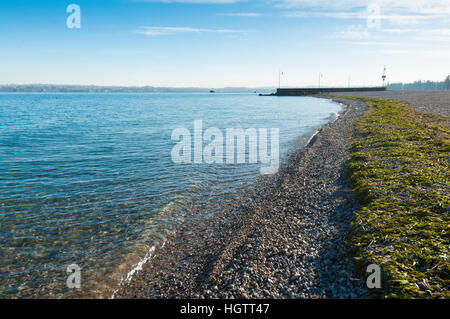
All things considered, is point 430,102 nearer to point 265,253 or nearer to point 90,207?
point 265,253

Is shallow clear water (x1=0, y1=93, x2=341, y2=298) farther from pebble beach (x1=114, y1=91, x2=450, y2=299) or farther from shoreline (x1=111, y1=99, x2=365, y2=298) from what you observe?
pebble beach (x1=114, y1=91, x2=450, y2=299)

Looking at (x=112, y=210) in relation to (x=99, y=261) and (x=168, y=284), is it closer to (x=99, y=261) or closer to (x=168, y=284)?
(x=99, y=261)

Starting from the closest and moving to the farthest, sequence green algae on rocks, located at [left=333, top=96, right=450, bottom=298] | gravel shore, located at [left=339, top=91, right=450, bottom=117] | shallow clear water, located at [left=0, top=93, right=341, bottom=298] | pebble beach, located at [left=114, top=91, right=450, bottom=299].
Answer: green algae on rocks, located at [left=333, top=96, right=450, bottom=298] < pebble beach, located at [left=114, top=91, right=450, bottom=299] < shallow clear water, located at [left=0, top=93, right=341, bottom=298] < gravel shore, located at [left=339, top=91, right=450, bottom=117]

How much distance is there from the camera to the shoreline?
331 inches

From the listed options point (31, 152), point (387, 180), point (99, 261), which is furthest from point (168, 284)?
point (31, 152)

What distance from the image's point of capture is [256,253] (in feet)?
33.8

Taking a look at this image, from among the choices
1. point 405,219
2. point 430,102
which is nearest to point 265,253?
point 405,219

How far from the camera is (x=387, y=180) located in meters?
14.7

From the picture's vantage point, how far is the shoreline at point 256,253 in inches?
331

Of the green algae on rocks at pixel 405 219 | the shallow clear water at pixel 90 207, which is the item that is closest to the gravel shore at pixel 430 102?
the green algae on rocks at pixel 405 219

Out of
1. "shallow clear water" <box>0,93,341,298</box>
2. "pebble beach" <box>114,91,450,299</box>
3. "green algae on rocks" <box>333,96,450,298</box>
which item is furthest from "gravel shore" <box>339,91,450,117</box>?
"pebble beach" <box>114,91,450,299</box>

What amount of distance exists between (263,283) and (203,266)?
2.83 meters

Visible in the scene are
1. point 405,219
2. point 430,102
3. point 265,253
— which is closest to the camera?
point 265,253
